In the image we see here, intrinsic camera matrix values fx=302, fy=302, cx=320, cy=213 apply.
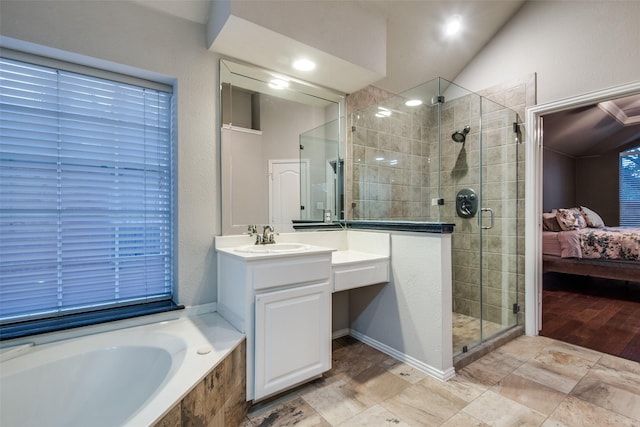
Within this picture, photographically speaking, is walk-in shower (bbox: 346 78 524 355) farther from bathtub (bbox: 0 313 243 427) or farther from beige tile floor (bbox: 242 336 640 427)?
bathtub (bbox: 0 313 243 427)

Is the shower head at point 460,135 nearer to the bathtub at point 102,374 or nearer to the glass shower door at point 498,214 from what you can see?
the glass shower door at point 498,214

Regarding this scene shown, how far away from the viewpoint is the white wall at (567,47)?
213 centimetres

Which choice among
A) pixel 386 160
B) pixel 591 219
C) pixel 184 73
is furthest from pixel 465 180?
pixel 591 219

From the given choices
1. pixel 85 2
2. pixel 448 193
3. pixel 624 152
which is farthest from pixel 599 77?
pixel 624 152

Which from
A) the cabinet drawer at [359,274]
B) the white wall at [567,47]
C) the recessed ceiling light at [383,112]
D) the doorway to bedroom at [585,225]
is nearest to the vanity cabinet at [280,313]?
the cabinet drawer at [359,274]

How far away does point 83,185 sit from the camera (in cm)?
176

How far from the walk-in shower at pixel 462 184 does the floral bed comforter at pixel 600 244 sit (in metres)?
2.13

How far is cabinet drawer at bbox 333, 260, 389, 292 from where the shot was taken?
1.98m

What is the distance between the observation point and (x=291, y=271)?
169 cm

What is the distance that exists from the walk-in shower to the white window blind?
1.59 metres

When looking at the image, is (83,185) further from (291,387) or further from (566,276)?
(566,276)

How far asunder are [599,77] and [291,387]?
306 cm

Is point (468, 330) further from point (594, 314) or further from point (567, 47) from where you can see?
point (567, 47)

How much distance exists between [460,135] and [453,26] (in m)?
0.94
